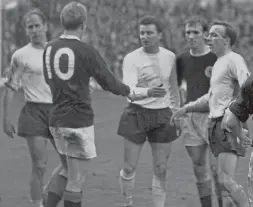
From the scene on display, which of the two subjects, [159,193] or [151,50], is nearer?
[159,193]

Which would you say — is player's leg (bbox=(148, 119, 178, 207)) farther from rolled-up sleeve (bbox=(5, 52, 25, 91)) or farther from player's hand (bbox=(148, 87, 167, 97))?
rolled-up sleeve (bbox=(5, 52, 25, 91))

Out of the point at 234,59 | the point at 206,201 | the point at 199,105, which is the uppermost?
the point at 234,59

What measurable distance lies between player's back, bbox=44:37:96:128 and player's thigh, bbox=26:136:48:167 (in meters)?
1.04

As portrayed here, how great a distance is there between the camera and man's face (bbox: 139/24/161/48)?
7.01 m

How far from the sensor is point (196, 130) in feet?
23.1

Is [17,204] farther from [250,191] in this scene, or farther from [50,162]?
[250,191]

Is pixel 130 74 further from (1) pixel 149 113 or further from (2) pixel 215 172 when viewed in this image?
(2) pixel 215 172

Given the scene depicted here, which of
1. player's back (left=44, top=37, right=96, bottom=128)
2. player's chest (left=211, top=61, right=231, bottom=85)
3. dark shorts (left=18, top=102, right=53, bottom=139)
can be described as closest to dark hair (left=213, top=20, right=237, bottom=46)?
player's chest (left=211, top=61, right=231, bottom=85)

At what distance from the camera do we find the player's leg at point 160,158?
6.93 m

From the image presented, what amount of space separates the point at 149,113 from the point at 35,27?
1.48 metres

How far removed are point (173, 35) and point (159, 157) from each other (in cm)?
1450

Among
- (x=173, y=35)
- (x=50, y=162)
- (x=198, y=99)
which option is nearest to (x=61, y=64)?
(x=198, y=99)

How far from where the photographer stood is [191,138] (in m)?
7.02

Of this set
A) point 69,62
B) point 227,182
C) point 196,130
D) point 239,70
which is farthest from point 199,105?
point 69,62
